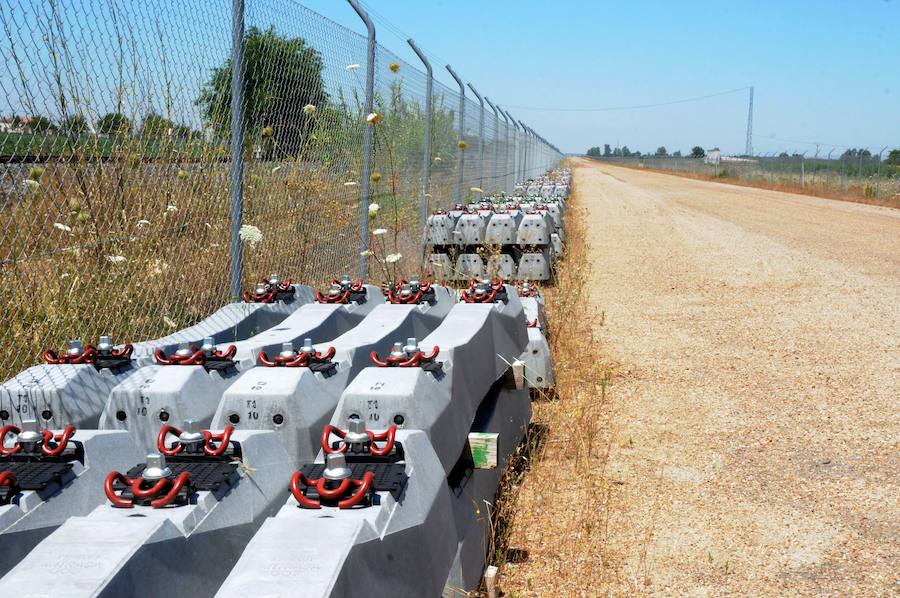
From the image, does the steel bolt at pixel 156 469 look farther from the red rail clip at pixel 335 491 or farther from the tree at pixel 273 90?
the tree at pixel 273 90

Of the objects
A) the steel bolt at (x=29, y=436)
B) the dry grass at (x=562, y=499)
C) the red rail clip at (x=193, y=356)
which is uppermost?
the red rail clip at (x=193, y=356)

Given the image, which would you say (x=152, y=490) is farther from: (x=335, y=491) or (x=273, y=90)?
(x=273, y=90)

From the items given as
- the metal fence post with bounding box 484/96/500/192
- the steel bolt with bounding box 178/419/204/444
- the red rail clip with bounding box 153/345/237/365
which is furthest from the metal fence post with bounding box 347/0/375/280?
the metal fence post with bounding box 484/96/500/192

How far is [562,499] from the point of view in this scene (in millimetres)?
4457

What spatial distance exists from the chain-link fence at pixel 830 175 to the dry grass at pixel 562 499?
94.5 feet

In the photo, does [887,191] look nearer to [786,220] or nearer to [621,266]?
[786,220]

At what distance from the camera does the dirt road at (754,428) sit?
3852 mm

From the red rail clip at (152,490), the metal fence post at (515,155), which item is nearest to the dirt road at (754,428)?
the red rail clip at (152,490)

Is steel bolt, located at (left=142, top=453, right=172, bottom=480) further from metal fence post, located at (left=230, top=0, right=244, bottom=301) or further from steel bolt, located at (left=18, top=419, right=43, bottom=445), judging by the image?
metal fence post, located at (left=230, top=0, right=244, bottom=301)

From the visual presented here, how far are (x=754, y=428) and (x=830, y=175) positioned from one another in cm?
3794

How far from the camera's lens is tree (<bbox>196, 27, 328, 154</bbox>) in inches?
204

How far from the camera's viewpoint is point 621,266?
1366 cm

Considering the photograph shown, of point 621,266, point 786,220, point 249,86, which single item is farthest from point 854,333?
point 786,220

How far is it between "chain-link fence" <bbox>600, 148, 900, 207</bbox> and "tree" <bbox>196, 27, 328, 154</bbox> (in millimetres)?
29197
